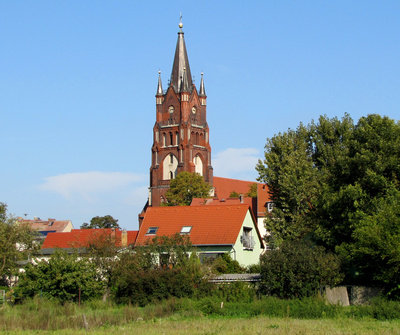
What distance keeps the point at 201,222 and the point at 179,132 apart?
61.7 m

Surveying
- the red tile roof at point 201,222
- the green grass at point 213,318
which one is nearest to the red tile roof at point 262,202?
the red tile roof at point 201,222

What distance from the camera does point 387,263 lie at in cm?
3312

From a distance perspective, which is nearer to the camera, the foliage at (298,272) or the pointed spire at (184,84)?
the foliage at (298,272)

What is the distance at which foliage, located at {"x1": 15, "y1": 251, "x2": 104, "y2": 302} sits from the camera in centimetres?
3822

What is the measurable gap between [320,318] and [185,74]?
282 ft

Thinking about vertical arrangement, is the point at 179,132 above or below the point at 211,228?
above

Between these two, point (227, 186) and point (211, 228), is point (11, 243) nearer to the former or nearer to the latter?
point (211, 228)

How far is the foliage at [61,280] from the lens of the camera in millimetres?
38219

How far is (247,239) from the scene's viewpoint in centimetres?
5175

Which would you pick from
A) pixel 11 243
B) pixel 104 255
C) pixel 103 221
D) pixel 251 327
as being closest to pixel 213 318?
pixel 251 327

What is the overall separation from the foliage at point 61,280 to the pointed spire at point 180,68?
75603 mm

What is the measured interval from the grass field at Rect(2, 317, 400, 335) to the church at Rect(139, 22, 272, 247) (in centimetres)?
7745

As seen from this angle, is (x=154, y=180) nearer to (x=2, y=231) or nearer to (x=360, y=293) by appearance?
(x=2, y=231)

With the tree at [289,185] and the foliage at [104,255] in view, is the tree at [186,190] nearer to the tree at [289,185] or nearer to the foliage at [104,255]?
the tree at [289,185]
